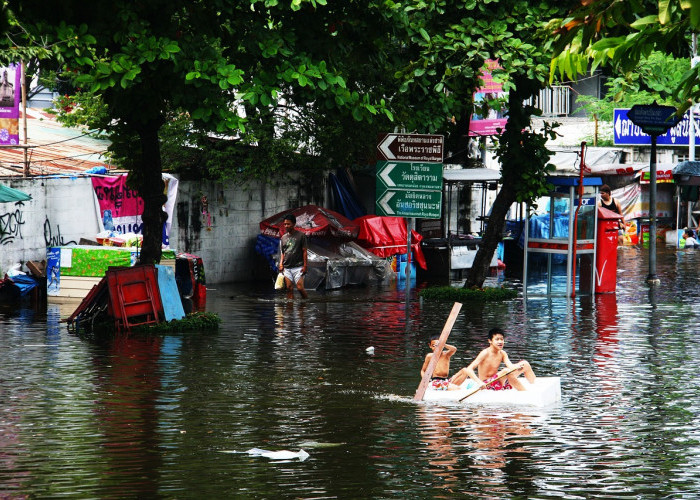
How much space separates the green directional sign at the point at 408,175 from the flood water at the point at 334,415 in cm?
211

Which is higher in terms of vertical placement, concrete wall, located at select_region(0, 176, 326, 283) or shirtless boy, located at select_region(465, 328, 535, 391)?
concrete wall, located at select_region(0, 176, 326, 283)

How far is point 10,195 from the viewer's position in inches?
705

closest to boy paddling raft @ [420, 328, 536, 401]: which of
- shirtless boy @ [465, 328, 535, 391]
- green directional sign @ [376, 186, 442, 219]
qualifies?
shirtless boy @ [465, 328, 535, 391]

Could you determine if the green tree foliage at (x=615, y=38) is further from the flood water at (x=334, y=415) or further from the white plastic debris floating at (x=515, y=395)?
the white plastic debris floating at (x=515, y=395)

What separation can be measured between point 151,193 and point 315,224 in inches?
304

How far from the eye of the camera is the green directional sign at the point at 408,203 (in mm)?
17734

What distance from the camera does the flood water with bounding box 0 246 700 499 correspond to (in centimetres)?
814

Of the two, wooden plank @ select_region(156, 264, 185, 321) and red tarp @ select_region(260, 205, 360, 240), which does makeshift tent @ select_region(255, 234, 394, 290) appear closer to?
red tarp @ select_region(260, 205, 360, 240)

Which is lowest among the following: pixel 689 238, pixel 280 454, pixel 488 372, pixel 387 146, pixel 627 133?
pixel 280 454

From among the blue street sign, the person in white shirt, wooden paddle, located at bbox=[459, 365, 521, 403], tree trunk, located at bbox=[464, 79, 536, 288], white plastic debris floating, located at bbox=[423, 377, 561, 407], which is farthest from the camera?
the person in white shirt

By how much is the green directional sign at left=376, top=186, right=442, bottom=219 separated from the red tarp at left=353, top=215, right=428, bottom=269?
7.04m

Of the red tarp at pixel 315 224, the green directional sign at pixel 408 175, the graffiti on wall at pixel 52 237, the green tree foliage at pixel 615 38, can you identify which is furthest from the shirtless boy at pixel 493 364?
the red tarp at pixel 315 224

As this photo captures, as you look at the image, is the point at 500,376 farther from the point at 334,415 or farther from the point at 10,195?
the point at 10,195

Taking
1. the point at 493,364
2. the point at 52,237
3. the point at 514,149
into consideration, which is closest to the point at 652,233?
the point at 514,149
